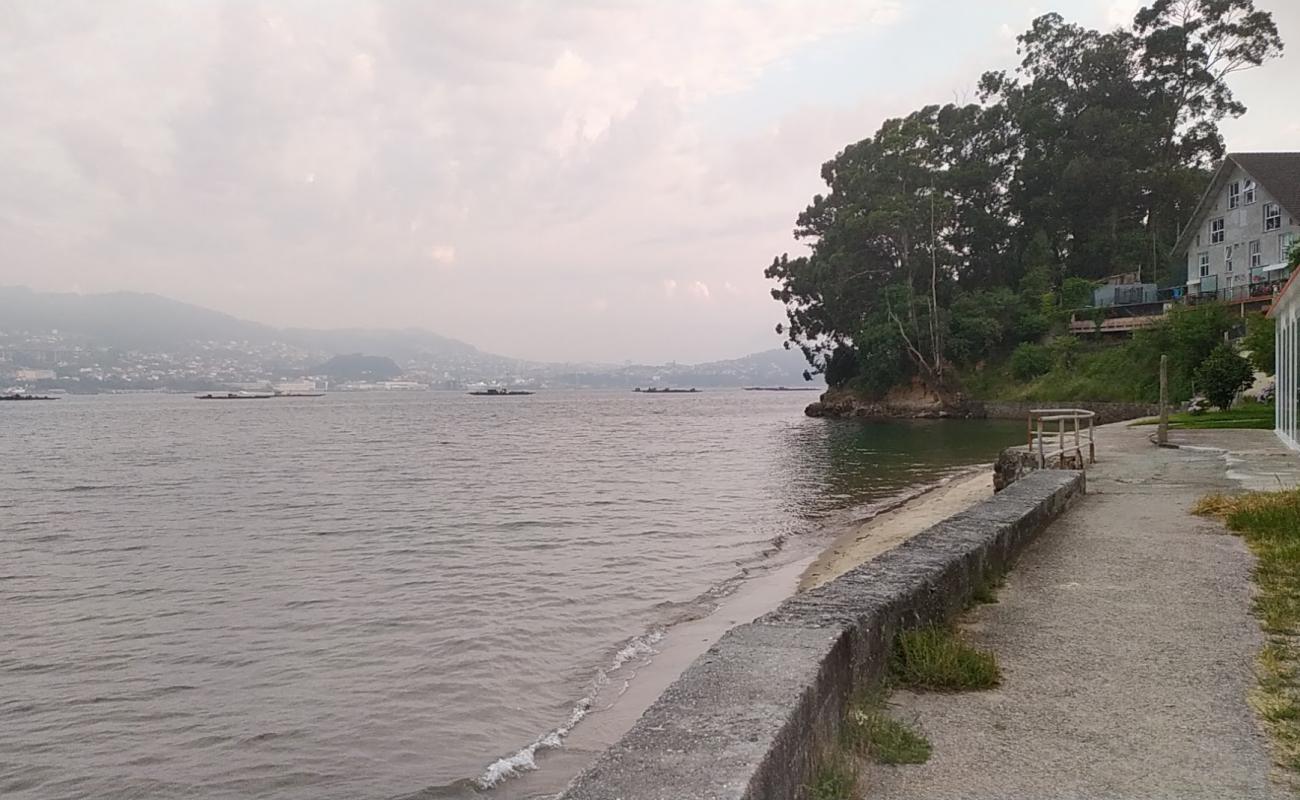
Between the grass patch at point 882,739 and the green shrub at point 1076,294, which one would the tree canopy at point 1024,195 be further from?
the grass patch at point 882,739

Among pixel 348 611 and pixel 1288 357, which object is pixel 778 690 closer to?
pixel 348 611

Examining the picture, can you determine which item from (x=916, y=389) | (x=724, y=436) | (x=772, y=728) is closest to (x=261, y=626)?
(x=772, y=728)

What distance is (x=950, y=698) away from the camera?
Answer: 4.57 metres

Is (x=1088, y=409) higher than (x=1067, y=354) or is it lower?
lower

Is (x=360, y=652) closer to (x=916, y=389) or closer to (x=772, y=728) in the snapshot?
(x=772, y=728)

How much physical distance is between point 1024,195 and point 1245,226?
1852 cm

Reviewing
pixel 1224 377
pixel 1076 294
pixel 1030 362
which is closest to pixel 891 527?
pixel 1224 377

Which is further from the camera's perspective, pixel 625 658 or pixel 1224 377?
pixel 1224 377

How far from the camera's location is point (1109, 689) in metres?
4.62

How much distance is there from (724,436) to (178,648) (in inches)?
1596

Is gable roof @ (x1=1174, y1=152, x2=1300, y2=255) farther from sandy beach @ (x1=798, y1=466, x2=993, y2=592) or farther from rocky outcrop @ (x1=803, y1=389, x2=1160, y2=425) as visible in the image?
sandy beach @ (x1=798, y1=466, x2=993, y2=592)

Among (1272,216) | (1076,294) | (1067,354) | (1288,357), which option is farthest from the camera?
(1076,294)

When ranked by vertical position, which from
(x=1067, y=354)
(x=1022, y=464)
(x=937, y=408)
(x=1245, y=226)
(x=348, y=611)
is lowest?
(x=348, y=611)

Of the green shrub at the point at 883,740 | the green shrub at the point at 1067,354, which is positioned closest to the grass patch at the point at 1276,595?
the green shrub at the point at 883,740
